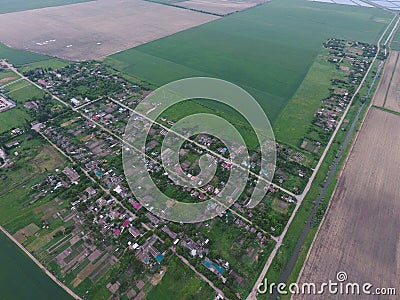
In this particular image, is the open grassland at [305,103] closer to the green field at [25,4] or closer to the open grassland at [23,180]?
the open grassland at [23,180]

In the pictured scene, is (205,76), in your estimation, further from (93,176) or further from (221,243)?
(221,243)

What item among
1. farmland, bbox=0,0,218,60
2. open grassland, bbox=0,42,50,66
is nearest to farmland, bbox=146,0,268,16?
farmland, bbox=0,0,218,60

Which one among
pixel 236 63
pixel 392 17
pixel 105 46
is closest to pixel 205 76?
pixel 236 63

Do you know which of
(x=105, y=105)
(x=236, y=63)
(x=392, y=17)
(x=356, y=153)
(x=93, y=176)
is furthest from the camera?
(x=392, y=17)

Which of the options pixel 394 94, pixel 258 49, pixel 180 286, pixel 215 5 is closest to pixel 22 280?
pixel 180 286

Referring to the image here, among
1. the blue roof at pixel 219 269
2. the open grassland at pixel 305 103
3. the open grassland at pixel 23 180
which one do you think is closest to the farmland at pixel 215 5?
the open grassland at pixel 305 103

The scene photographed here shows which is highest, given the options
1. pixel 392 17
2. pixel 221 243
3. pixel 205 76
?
pixel 392 17
